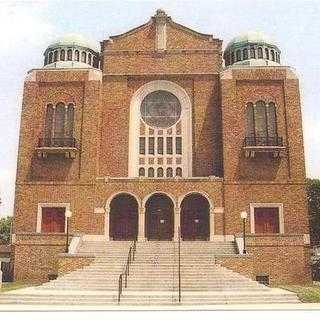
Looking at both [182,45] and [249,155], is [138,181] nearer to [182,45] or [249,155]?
[249,155]

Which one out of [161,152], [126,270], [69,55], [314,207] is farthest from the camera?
[314,207]

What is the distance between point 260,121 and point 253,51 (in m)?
7.40

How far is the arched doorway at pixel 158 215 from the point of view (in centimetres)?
3219

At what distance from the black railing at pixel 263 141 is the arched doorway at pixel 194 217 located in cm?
468

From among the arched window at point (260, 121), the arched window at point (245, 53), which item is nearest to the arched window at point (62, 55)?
the arched window at point (245, 53)

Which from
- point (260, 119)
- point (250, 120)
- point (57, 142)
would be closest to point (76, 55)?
point (57, 142)

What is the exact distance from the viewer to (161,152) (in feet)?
111

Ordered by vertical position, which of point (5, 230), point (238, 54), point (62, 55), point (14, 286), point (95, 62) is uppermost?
point (238, 54)

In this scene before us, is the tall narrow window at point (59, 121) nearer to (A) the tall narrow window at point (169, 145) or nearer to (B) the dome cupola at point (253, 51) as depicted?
A: (A) the tall narrow window at point (169, 145)

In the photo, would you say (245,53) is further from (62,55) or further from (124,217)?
(124,217)

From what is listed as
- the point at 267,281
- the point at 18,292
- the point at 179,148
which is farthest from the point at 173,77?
the point at 18,292

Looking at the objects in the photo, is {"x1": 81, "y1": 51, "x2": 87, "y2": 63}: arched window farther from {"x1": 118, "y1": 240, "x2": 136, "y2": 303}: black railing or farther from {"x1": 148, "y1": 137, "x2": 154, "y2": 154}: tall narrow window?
{"x1": 118, "y1": 240, "x2": 136, "y2": 303}: black railing

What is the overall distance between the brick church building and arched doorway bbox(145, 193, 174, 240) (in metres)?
0.07

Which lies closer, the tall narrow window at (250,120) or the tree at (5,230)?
the tall narrow window at (250,120)
